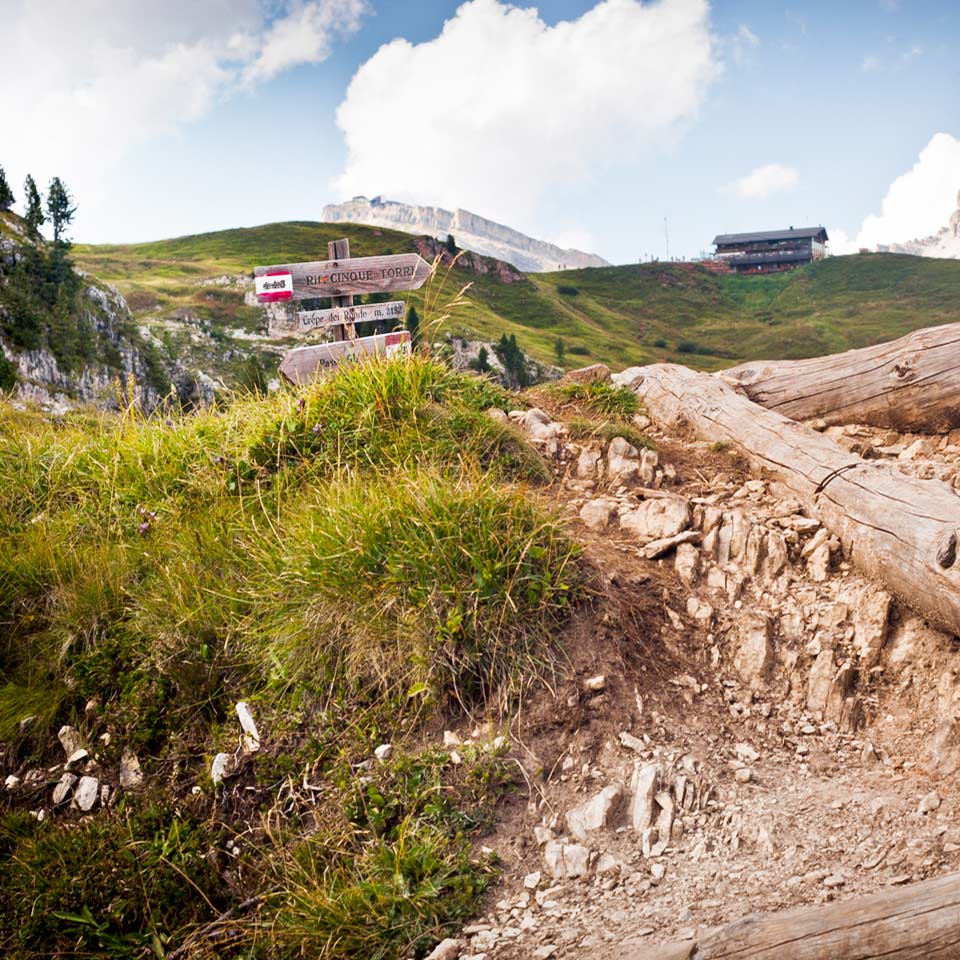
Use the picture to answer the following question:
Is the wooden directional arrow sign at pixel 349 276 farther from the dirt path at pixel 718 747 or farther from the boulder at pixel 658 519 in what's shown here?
the dirt path at pixel 718 747

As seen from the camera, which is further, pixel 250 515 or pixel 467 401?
pixel 467 401

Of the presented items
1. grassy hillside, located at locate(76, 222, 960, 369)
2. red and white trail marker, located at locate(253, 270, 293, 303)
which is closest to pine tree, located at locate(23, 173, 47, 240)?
grassy hillside, located at locate(76, 222, 960, 369)

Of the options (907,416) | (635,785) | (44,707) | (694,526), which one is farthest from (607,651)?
(907,416)

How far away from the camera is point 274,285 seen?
382 inches

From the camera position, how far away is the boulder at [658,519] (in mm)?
5987

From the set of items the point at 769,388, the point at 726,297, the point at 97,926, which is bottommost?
the point at 97,926

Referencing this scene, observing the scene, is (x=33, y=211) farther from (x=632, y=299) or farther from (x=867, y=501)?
(x=632, y=299)

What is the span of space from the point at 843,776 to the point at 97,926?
4.17m

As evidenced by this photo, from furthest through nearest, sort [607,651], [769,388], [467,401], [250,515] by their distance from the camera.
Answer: [769,388]
[467,401]
[250,515]
[607,651]

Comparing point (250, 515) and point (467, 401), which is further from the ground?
point (467, 401)

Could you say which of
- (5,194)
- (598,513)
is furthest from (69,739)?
A: (5,194)

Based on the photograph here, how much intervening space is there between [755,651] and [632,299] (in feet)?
502

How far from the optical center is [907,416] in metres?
9.03

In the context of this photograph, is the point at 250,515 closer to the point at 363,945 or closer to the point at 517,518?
the point at 517,518
